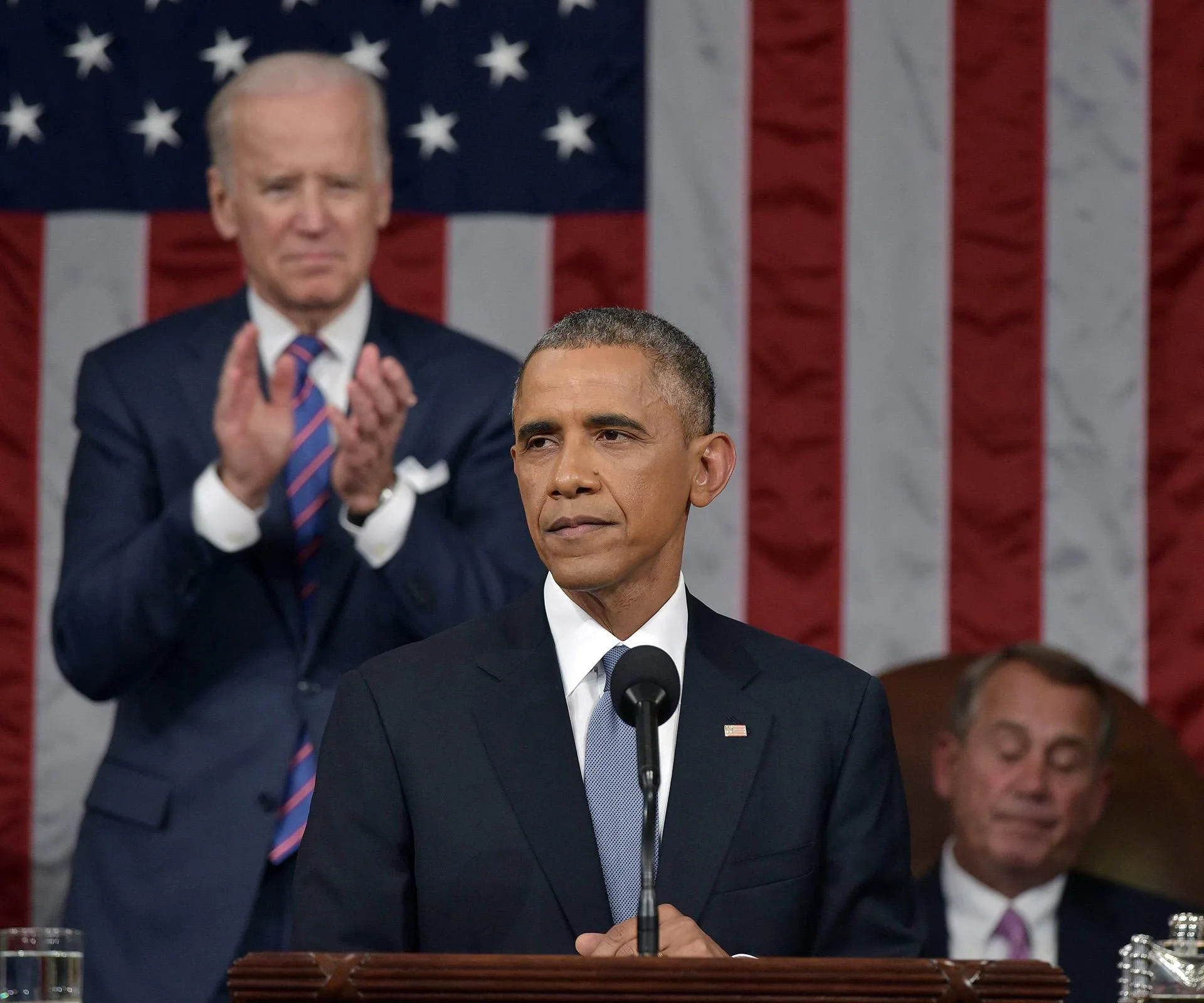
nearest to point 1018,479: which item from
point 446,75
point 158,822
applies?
point 446,75

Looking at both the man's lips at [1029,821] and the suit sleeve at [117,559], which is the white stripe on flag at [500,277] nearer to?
the suit sleeve at [117,559]

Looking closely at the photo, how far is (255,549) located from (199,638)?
240 mm

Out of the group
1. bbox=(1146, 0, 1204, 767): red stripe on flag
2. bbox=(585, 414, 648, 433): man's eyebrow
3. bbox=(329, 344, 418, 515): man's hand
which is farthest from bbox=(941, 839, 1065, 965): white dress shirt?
bbox=(585, 414, 648, 433): man's eyebrow

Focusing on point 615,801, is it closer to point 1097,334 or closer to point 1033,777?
point 1033,777

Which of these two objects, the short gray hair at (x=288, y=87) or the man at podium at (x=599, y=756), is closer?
the man at podium at (x=599, y=756)

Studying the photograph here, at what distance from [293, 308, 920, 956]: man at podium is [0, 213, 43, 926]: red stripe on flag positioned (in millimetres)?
2279

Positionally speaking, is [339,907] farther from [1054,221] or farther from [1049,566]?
[1054,221]

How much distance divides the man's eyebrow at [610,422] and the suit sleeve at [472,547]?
A: 5.07 ft

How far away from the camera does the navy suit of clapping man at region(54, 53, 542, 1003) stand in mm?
4078

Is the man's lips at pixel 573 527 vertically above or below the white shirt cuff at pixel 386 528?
below

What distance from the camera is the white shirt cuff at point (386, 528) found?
13.4 ft

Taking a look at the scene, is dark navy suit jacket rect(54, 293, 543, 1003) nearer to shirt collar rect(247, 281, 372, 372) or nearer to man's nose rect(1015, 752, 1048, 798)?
shirt collar rect(247, 281, 372, 372)

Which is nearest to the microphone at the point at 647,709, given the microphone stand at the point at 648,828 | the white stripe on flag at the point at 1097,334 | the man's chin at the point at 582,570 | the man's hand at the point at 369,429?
the microphone stand at the point at 648,828

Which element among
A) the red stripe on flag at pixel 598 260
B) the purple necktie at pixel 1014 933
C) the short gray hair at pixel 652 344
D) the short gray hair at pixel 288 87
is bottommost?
the purple necktie at pixel 1014 933
